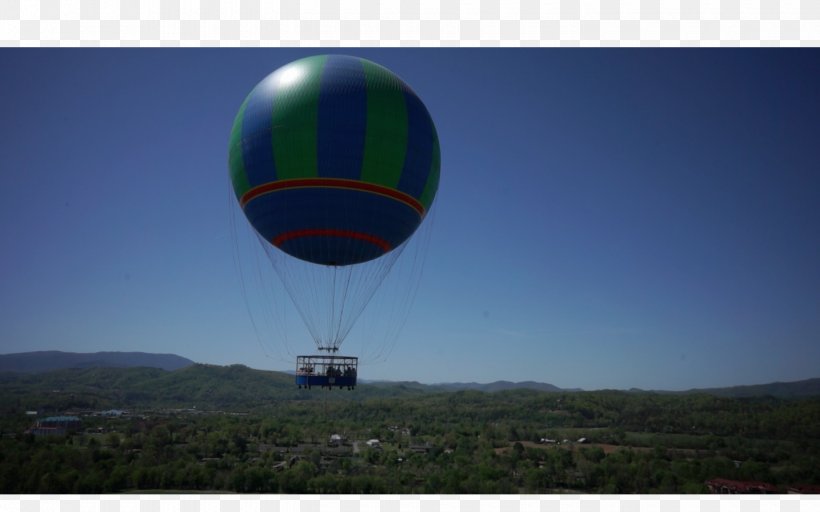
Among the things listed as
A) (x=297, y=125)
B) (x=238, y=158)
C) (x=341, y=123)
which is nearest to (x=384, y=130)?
(x=341, y=123)

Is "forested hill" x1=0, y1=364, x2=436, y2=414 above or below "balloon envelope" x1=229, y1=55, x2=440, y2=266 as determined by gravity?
below

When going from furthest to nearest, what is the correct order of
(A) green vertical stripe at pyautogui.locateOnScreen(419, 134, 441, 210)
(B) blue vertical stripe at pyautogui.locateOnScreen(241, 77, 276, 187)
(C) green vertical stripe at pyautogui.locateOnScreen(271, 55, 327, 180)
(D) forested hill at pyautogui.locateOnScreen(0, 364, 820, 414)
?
(D) forested hill at pyautogui.locateOnScreen(0, 364, 820, 414) → (A) green vertical stripe at pyautogui.locateOnScreen(419, 134, 441, 210) → (B) blue vertical stripe at pyautogui.locateOnScreen(241, 77, 276, 187) → (C) green vertical stripe at pyautogui.locateOnScreen(271, 55, 327, 180)

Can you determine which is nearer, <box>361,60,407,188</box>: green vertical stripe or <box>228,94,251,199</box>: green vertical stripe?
<box>361,60,407,188</box>: green vertical stripe

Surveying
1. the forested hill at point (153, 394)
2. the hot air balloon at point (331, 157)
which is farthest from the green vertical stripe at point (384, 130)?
the forested hill at point (153, 394)

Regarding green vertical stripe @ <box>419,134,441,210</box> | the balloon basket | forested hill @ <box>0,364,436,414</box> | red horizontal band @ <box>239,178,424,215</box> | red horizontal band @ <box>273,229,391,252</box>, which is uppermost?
green vertical stripe @ <box>419,134,441,210</box>

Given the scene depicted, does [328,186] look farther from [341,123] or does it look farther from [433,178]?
[433,178]

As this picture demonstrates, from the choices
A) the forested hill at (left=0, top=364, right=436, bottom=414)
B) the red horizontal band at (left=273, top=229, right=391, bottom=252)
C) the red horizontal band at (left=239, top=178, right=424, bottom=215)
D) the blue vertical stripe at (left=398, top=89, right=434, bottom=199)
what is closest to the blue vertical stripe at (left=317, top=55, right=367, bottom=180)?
the red horizontal band at (left=239, top=178, right=424, bottom=215)

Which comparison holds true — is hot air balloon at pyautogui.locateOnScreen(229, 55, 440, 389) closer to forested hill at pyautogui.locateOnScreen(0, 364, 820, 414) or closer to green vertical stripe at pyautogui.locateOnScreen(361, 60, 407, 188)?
green vertical stripe at pyautogui.locateOnScreen(361, 60, 407, 188)

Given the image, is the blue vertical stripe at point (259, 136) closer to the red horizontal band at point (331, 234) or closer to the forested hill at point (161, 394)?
the red horizontal band at point (331, 234)

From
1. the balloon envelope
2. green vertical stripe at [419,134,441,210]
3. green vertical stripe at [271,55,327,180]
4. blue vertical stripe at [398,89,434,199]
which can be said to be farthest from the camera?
green vertical stripe at [419,134,441,210]
